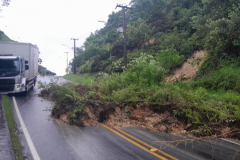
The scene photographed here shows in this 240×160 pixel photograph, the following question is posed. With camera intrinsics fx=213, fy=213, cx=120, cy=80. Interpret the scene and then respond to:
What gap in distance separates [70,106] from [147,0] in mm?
36889

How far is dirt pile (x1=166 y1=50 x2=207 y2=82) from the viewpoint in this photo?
788 inches

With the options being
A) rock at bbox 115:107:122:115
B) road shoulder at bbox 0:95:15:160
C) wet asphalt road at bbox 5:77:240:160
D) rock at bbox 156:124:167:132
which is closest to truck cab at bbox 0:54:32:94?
road shoulder at bbox 0:95:15:160

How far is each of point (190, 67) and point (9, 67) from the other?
15901 millimetres

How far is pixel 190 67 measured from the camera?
2100 cm

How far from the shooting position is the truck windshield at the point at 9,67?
1470cm

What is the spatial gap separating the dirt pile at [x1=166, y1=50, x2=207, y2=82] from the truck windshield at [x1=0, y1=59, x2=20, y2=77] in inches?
498

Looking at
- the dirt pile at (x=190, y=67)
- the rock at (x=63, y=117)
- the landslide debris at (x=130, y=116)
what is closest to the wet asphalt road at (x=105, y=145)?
the landslide debris at (x=130, y=116)

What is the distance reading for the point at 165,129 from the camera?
25.4 ft

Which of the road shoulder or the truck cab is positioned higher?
the truck cab

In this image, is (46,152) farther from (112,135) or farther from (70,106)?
(70,106)

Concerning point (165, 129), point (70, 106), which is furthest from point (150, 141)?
point (70, 106)

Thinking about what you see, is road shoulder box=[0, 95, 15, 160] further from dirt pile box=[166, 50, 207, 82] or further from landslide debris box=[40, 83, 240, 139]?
dirt pile box=[166, 50, 207, 82]

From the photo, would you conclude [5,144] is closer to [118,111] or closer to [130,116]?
[118,111]

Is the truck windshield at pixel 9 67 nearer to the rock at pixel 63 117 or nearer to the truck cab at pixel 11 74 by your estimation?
the truck cab at pixel 11 74
